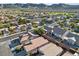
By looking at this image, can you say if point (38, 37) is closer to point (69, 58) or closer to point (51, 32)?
point (51, 32)

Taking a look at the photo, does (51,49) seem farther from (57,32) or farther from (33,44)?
(57,32)

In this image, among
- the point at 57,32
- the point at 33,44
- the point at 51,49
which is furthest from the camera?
the point at 57,32

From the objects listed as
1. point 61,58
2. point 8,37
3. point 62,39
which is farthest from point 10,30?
point 61,58

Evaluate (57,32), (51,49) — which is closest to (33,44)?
(51,49)

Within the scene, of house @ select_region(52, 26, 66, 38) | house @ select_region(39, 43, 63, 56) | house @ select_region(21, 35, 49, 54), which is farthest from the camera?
house @ select_region(52, 26, 66, 38)

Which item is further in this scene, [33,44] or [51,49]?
[33,44]

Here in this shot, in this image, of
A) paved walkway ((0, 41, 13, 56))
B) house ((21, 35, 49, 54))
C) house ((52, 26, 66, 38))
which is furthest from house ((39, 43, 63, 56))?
paved walkway ((0, 41, 13, 56))

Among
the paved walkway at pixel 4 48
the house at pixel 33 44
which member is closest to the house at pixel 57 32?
the house at pixel 33 44

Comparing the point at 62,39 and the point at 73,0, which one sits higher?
the point at 73,0

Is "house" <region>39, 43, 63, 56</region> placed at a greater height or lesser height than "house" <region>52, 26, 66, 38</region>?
lesser

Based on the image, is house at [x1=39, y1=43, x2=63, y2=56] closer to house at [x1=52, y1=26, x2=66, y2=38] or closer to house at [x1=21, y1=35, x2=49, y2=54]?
house at [x1=21, y1=35, x2=49, y2=54]

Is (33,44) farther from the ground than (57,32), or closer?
closer
